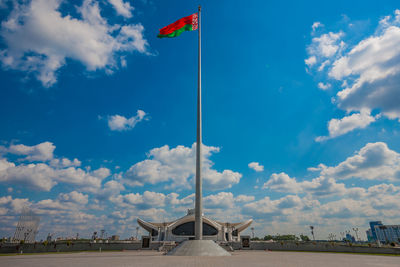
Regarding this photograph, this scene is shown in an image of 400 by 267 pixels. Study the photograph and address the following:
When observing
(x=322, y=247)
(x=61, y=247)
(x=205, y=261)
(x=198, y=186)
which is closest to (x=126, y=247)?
(x=61, y=247)

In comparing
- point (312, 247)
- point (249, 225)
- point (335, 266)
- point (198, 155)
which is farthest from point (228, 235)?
point (335, 266)

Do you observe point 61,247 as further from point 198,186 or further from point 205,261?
point 205,261

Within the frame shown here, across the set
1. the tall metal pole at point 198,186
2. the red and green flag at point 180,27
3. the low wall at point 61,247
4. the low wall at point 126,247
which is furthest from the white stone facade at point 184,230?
the red and green flag at point 180,27

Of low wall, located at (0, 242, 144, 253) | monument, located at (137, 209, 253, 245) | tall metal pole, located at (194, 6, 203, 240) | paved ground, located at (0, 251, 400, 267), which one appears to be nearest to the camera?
paved ground, located at (0, 251, 400, 267)

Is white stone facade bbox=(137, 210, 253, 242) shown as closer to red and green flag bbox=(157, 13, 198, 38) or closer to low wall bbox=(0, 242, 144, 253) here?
low wall bbox=(0, 242, 144, 253)

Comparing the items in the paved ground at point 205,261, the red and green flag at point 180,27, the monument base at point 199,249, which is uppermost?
the red and green flag at point 180,27

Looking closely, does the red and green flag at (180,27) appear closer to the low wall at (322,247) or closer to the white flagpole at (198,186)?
the white flagpole at (198,186)

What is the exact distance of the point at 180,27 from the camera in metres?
29.4

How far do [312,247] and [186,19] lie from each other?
41315mm

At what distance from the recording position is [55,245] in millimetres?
39906

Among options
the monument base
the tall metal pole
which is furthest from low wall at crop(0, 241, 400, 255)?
the monument base

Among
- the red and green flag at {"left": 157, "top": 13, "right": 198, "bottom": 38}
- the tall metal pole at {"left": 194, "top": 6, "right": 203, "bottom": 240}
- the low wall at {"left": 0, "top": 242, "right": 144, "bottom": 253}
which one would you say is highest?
the red and green flag at {"left": 157, "top": 13, "right": 198, "bottom": 38}

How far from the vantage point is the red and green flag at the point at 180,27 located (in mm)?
29234

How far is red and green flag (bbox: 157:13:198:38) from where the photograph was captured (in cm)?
2923
